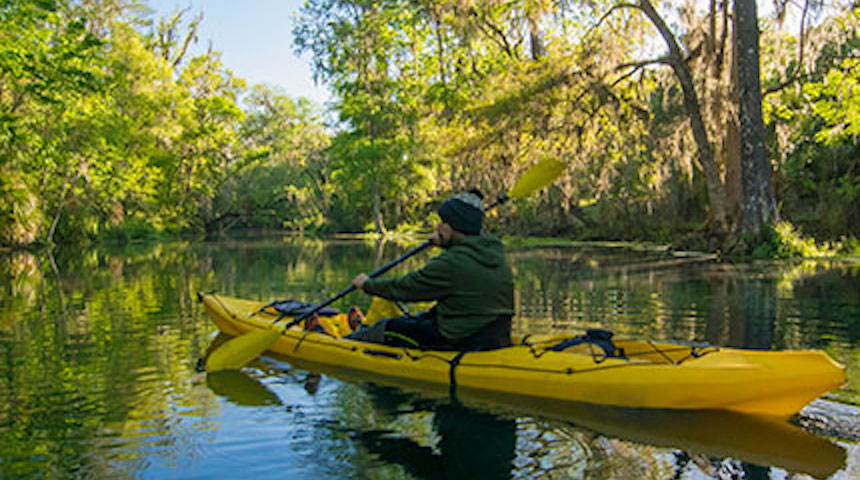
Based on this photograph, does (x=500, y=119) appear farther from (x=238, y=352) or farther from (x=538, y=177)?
(x=238, y=352)

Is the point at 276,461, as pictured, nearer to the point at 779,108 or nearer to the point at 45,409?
the point at 45,409

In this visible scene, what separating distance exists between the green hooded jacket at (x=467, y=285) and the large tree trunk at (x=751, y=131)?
34.6ft

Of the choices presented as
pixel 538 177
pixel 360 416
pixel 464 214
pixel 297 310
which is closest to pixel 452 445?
pixel 360 416

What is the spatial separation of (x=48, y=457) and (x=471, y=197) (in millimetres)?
3071

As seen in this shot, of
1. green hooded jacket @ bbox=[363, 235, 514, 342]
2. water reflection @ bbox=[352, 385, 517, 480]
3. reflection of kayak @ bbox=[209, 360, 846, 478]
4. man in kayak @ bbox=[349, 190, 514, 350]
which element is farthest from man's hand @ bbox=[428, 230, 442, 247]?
water reflection @ bbox=[352, 385, 517, 480]

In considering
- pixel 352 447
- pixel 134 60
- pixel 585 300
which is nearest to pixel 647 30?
pixel 585 300

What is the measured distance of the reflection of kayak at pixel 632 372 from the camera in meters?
4.14

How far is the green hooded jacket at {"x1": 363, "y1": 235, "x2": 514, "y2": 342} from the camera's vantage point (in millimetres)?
5074

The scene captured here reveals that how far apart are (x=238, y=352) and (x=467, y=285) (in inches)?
81.6

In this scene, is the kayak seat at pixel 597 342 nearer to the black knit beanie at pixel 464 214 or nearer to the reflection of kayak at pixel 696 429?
the reflection of kayak at pixel 696 429

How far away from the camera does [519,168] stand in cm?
1688

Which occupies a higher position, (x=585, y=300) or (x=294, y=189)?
(x=294, y=189)

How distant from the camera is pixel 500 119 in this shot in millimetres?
15977

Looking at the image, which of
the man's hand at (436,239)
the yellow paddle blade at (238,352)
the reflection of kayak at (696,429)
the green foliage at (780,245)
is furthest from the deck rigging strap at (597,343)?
the green foliage at (780,245)
